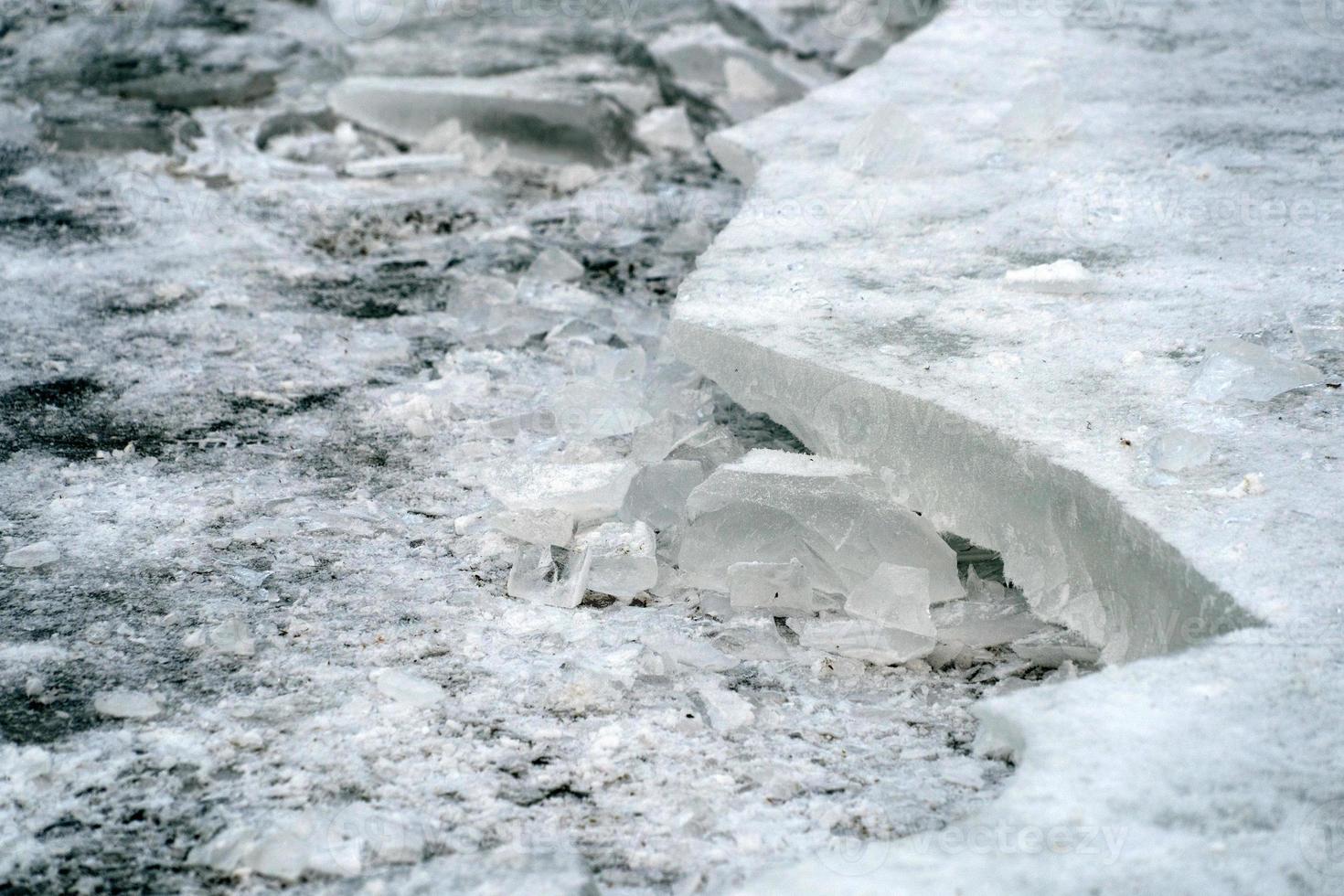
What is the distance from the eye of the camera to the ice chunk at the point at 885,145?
290 cm

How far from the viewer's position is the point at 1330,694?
131 centimetres

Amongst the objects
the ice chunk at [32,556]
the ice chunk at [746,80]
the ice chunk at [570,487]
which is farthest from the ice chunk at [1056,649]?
the ice chunk at [746,80]

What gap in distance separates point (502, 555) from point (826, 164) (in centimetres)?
146

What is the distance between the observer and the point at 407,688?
157 cm

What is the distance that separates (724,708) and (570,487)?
1.87ft

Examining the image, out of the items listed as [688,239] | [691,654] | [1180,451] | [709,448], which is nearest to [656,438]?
[709,448]

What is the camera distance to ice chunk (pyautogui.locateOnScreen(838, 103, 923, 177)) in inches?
114

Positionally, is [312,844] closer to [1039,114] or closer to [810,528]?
[810,528]

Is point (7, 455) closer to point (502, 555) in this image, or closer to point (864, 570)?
point (502, 555)

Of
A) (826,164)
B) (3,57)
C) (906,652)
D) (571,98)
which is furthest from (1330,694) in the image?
(3,57)

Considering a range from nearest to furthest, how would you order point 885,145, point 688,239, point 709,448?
point 709,448
point 885,145
point 688,239

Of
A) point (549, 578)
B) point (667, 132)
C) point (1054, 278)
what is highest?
point (1054, 278)

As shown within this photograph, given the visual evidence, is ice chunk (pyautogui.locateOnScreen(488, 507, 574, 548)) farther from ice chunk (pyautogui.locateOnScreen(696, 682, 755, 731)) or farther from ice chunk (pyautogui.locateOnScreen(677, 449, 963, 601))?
ice chunk (pyautogui.locateOnScreen(696, 682, 755, 731))

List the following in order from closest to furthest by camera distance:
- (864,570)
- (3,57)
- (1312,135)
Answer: (864,570) < (1312,135) < (3,57)
